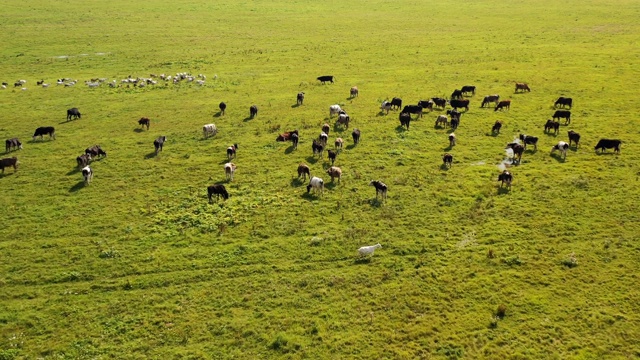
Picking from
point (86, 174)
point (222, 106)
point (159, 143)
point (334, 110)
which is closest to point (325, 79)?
point (334, 110)

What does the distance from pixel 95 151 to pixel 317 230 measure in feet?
59.0

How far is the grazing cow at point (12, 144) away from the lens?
3331 centimetres

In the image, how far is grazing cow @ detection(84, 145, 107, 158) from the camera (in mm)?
31816

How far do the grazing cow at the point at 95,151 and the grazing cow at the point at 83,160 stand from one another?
0.37 m

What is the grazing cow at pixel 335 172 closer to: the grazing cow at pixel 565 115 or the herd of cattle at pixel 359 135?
the herd of cattle at pixel 359 135

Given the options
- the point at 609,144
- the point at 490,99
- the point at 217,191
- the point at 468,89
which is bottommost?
the point at 217,191

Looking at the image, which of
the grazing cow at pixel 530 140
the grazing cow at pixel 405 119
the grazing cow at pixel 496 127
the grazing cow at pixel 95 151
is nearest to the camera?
the grazing cow at pixel 95 151

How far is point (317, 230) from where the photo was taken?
77.4ft

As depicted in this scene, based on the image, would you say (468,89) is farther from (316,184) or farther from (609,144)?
(316,184)

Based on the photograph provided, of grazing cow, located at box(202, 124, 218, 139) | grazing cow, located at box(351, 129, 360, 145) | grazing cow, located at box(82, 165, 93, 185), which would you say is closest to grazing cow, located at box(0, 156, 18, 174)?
grazing cow, located at box(82, 165, 93, 185)

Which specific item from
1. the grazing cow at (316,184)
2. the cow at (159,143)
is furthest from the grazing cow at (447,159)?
the cow at (159,143)

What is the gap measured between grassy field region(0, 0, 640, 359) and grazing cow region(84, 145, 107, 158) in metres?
Result: 0.98

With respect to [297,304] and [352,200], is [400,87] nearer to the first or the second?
[352,200]

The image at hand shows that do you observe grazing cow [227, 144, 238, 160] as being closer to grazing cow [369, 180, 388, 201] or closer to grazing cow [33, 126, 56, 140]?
grazing cow [369, 180, 388, 201]
